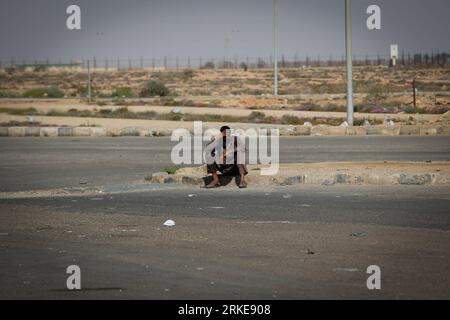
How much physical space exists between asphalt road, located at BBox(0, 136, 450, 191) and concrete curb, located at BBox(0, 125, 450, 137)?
1.65m

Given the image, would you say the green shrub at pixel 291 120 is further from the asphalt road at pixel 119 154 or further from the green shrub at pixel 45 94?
the green shrub at pixel 45 94

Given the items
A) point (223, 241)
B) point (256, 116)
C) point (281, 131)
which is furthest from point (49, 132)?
point (223, 241)

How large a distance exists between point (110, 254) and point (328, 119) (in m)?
33.1

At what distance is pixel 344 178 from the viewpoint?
20.4 meters

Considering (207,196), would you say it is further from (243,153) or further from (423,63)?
(423,63)

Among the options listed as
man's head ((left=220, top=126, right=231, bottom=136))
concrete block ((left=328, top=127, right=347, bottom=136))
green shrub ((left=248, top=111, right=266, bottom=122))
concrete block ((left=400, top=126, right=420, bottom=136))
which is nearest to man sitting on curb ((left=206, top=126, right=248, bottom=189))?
man's head ((left=220, top=126, right=231, bottom=136))

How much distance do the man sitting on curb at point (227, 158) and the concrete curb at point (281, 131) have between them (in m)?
17.4

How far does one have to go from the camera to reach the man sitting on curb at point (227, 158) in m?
20.0

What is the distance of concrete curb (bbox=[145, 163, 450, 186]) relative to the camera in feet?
65.7

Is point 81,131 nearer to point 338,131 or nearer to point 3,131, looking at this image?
point 3,131

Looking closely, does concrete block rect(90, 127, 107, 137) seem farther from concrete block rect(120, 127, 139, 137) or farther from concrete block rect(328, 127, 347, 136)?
concrete block rect(328, 127, 347, 136)

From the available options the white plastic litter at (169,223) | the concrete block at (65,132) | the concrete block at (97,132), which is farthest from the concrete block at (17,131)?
the white plastic litter at (169,223)

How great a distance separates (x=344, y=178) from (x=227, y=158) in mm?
2152

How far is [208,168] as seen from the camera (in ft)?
66.6
